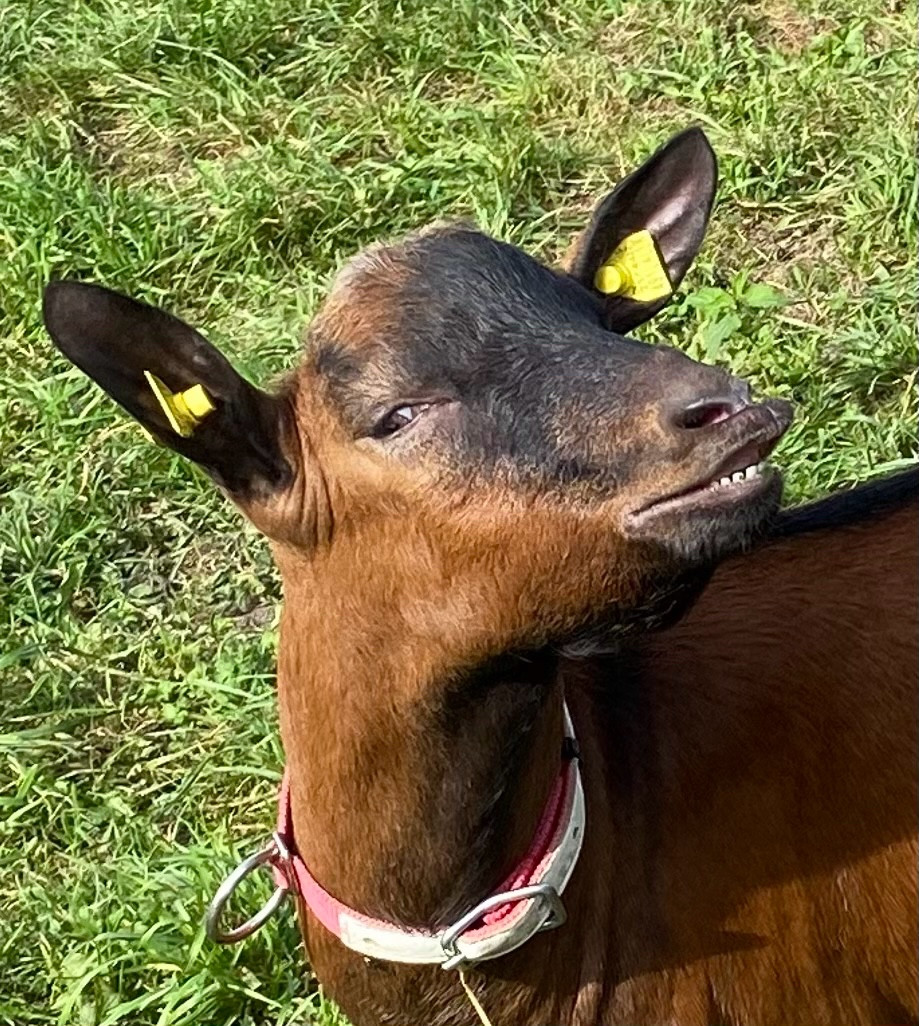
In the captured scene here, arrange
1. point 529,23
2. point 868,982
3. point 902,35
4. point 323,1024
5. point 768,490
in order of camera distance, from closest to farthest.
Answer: point 768,490, point 868,982, point 323,1024, point 902,35, point 529,23

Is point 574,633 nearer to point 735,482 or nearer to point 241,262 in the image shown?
point 735,482

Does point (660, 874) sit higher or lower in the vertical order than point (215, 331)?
lower

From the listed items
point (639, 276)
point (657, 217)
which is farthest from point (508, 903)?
point (657, 217)

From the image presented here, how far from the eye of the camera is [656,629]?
2.64 meters

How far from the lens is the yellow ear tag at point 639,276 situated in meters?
3.06

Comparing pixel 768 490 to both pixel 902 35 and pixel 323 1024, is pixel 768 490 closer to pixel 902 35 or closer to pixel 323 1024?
pixel 323 1024

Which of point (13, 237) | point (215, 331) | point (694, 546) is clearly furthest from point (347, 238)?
point (694, 546)

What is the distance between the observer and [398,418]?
2598 mm

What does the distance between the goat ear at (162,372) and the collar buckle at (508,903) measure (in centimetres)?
81

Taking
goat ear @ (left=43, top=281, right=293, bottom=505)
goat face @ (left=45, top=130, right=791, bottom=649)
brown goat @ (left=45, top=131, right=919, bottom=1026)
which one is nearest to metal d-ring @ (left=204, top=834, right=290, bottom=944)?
brown goat @ (left=45, top=131, right=919, bottom=1026)

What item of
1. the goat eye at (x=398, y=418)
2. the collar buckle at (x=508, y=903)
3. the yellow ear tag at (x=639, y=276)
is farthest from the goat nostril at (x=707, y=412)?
the collar buckle at (x=508, y=903)

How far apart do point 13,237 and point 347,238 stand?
46.4 inches

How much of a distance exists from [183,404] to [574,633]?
731 millimetres

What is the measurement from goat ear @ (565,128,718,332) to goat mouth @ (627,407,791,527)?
30.2 inches
